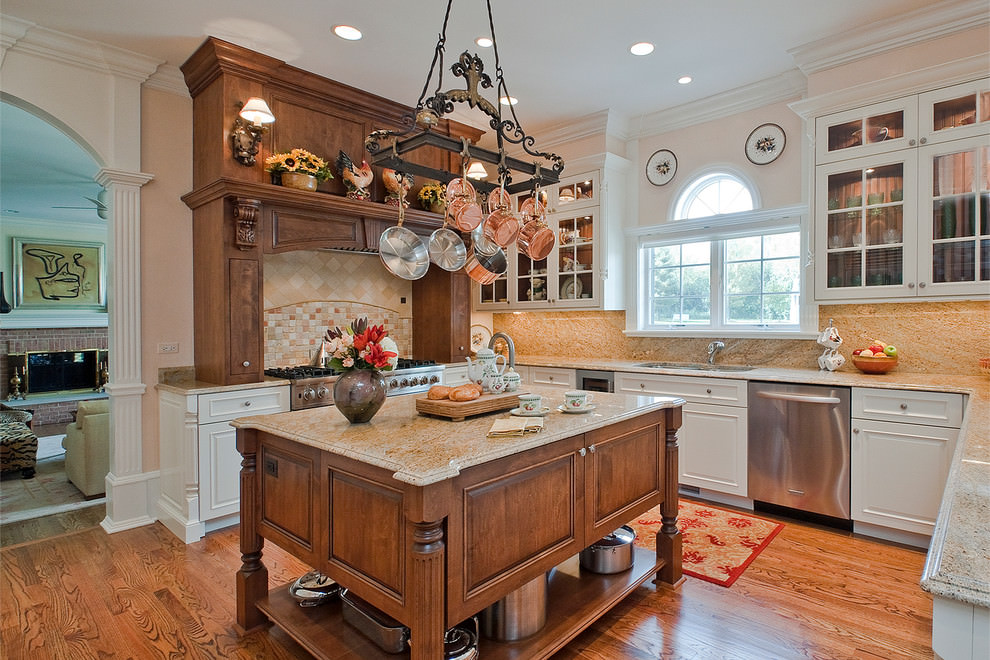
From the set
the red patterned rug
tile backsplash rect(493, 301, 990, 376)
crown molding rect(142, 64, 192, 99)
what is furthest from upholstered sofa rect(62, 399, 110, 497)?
the red patterned rug

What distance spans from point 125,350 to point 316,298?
1374mm

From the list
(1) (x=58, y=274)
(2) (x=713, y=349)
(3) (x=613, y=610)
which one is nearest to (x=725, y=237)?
(2) (x=713, y=349)

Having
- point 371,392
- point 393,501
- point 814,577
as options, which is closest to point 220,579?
point 371,392

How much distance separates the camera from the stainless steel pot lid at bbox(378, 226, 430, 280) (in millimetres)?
2213

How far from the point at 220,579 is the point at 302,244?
2.15 meters

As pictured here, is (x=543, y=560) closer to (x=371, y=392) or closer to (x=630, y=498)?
(x=630, y=498)

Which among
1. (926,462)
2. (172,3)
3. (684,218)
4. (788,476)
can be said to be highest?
(172,3)

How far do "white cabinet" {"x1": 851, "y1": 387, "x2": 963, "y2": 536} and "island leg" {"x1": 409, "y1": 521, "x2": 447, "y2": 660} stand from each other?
2.81 meters

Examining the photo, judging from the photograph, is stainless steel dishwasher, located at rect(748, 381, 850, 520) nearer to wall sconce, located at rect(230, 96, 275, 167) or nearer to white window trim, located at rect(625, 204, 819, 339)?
white window trim, located at rect(625, 204, 819, 339)

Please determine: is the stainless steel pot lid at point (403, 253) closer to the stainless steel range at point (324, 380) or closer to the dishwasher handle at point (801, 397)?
the stainless steel range at point (324, 380)

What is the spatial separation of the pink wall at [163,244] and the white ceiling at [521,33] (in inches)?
15.7

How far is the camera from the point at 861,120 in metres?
3.34

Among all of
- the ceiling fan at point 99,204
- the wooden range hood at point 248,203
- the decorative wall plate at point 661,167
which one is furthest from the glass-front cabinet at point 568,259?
the ceiling fan at point 99,204

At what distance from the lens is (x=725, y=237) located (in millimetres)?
4324
